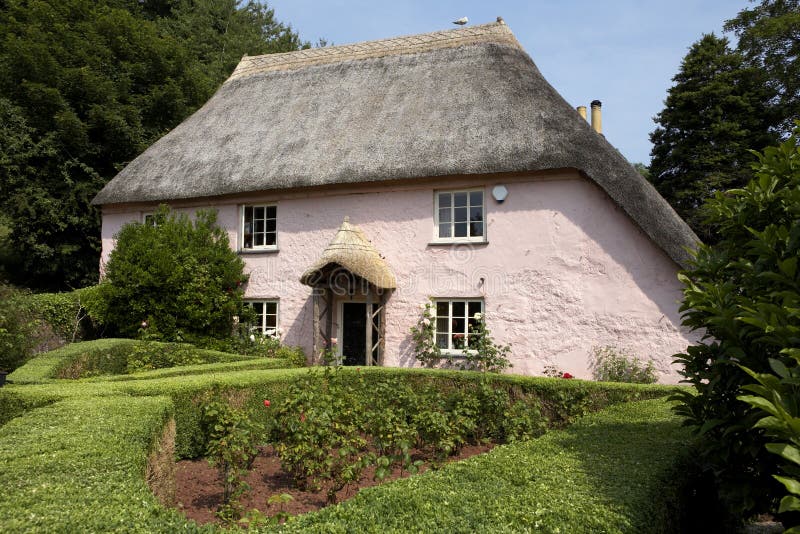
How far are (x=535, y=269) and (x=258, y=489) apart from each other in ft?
24.1

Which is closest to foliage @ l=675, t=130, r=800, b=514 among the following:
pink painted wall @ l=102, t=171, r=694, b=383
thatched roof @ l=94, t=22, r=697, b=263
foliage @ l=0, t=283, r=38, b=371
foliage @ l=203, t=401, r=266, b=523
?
foliage @ l=203, t=401, r=266, b=523

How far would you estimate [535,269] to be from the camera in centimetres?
1141

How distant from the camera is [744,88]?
22.8 metres

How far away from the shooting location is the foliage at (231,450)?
4809 millimetres

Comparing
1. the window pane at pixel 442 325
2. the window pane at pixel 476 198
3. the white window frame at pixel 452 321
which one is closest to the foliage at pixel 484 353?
the white window frame at pixel 452 321

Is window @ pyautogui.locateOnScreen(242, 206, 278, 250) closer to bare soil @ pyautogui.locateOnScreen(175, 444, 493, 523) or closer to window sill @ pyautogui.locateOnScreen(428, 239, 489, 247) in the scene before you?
window sill @ pyautogui.locateOnScreen(428, 239, 489, 247)

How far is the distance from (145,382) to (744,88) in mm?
24499

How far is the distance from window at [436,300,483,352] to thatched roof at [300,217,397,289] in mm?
1219

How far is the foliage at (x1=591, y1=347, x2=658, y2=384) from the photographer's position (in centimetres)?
1059

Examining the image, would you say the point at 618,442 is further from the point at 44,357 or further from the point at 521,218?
the point at 44,357

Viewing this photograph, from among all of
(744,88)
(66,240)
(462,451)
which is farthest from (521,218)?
(744,88)

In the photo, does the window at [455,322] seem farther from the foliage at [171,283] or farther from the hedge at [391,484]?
the hedge at [391,484]

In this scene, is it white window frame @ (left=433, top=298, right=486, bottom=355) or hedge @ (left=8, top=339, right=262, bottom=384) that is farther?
white window frame @ (left=433, top=298, right=486, bottom=355)

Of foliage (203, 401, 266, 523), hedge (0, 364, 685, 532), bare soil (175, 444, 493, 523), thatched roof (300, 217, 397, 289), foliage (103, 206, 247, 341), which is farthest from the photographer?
foliage (103, 206, 247, 341)
